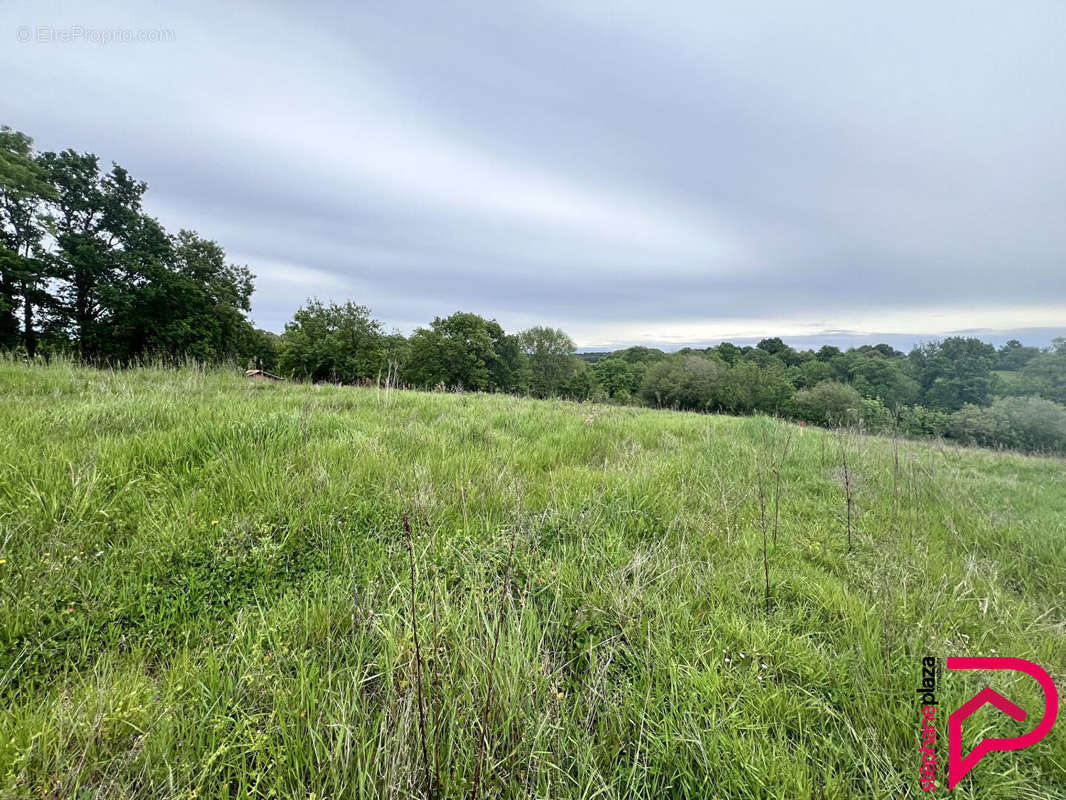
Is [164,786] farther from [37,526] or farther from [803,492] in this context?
[803,492]

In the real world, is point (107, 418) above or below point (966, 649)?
above

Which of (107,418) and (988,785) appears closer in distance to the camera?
(988,785)

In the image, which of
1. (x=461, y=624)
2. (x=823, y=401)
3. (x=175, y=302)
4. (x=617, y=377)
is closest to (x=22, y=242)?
(x=175, y=302)

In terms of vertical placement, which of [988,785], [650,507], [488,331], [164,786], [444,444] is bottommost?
[988,785]

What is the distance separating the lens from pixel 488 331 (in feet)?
160

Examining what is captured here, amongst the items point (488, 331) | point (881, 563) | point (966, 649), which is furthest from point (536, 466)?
point (488, 331)

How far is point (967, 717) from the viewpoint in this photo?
1599mm

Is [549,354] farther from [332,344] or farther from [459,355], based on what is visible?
[332,344]

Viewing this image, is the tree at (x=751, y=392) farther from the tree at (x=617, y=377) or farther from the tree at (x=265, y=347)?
the tree at (x=265, y=347)

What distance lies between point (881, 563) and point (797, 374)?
92.6 meters

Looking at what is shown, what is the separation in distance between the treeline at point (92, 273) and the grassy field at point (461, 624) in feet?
95.8

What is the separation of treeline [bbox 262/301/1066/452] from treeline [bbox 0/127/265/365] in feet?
35.6

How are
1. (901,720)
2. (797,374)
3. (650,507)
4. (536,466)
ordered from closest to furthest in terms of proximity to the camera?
1. (901,720)
2. (650,507)
3. (536,466)
4. (797,374)

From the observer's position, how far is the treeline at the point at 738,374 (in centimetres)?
4219
